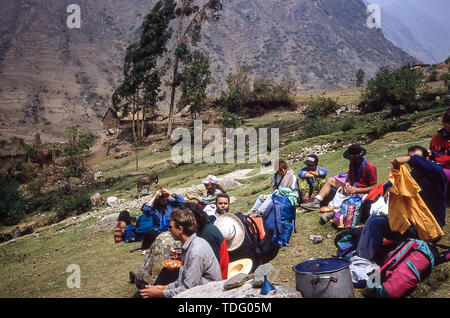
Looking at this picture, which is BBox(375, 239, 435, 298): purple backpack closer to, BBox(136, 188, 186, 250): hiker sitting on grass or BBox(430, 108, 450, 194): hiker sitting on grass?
BBox(430, 108, 450, 194): hiker sitting on grass

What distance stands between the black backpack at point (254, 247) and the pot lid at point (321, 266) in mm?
1452

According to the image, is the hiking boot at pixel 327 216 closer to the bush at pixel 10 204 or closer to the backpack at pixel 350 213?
the backpack at pixel 350 213

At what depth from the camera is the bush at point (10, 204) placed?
18419 millimetres

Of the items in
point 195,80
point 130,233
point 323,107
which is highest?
point 195,80

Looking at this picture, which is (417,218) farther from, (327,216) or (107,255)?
(107,255)

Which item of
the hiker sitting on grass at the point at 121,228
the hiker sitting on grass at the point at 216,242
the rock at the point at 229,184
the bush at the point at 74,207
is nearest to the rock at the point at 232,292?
the hiker sitting on grass at the point at 216,242

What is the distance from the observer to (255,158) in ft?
68.0

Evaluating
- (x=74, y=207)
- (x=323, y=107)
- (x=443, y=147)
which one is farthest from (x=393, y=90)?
(x=443, y=147)

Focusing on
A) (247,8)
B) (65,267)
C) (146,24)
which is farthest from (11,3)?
(65,267)

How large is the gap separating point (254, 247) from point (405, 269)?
2.05m

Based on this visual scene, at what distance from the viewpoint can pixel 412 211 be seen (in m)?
4.24

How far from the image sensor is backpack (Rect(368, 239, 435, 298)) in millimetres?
3744

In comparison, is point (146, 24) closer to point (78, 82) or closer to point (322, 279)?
point (322, 279)

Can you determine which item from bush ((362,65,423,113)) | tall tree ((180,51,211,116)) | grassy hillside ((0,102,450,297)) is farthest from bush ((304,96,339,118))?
grassy hillside ((0,102,450,297))
